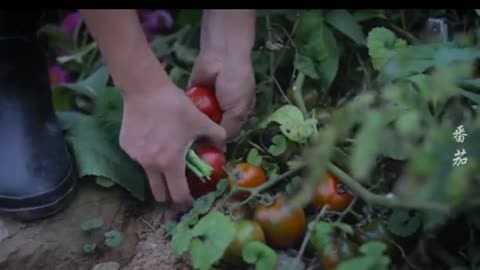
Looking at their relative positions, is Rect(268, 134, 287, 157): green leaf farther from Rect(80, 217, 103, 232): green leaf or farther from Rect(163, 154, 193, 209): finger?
Rect(80, 217, 103, 232): green leaf

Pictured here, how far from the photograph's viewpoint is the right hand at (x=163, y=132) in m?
1.20

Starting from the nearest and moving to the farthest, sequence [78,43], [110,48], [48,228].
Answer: [110,48] → [48,228] → [78,43]

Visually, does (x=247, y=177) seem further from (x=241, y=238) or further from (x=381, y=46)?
(x=381, y=46)

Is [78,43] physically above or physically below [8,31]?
below

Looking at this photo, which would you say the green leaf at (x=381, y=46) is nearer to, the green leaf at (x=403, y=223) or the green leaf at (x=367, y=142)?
the green leaf at (x=403, y=223)

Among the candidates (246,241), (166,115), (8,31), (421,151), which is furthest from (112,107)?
(421,151)

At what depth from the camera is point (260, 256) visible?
1168mm

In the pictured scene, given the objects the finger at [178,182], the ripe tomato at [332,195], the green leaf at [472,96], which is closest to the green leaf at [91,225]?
the finger at [178,182]

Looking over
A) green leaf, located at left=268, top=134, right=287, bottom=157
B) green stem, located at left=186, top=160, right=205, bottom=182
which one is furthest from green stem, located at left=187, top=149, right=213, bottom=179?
green leaf, located at left=268, top=134, right=287, bottom=157

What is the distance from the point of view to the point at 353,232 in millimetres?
1200

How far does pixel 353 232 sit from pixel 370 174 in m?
0.10

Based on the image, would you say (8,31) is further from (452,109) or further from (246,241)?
(452,109)

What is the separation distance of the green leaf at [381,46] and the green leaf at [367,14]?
18 cm

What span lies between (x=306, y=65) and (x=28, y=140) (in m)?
0.48
